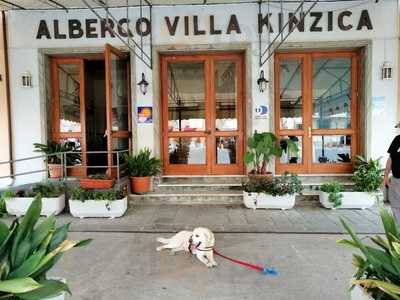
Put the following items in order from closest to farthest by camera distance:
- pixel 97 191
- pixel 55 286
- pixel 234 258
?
pixel 55 286, pixel 234 258, pixel 97 191

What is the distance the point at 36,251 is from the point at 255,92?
195 inches

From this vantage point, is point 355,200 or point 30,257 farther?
point 355,200

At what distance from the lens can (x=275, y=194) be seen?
5.39 meters

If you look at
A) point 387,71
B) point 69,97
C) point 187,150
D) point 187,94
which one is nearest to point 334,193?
point 387,71

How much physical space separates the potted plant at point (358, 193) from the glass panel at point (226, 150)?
1.79 m

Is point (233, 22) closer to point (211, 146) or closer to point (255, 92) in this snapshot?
point (255, 92)

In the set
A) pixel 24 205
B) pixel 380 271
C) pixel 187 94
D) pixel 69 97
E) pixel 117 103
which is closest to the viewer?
pixel 380 271

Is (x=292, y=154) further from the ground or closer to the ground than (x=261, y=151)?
closer to the ground

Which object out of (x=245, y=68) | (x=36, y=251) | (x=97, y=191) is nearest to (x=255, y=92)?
(x=245, y=68)

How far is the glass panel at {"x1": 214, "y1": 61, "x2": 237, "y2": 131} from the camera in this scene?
645 centimetres

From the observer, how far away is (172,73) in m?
6.51

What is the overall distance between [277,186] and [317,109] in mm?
1927

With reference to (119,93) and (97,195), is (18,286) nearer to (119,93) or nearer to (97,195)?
(97,195)

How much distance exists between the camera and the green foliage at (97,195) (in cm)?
511
